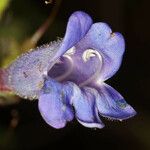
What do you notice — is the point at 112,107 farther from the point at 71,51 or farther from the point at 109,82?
the point at 109,82

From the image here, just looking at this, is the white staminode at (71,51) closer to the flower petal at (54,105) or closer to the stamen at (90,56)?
the stamen at (90,56)

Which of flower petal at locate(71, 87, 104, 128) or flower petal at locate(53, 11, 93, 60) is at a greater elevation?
flower petal at locate(53, 11, 93, 60)

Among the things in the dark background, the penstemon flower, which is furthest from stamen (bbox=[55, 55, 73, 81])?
the dark background

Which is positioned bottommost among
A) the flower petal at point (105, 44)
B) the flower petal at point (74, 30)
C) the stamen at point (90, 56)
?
the stamen at point (90, 56)

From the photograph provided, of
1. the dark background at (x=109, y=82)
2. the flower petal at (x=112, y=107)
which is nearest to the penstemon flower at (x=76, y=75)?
the flower petal at (x=112, y=107)

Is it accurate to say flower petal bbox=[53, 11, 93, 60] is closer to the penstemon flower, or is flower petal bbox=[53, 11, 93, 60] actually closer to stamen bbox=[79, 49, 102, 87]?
the penstemon flower

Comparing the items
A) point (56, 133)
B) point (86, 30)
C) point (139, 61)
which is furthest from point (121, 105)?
point (139, 61)

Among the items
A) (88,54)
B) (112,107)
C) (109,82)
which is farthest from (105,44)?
(109,82)

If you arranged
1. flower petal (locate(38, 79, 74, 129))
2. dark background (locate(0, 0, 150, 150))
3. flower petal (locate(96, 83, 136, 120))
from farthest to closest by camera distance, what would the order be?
dark background (locate(0, 0, 150, 150))
flower petal (locate(96, 83, 136, 120))
flower petal (locate(38, 79, 74, 129))
